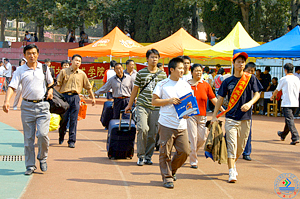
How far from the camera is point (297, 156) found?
8617mm

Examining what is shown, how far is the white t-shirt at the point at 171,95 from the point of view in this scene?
5.95m

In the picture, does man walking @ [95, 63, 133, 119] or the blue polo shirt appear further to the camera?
man walking @ [95, 63, 133, 119]

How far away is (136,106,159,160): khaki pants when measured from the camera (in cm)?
721

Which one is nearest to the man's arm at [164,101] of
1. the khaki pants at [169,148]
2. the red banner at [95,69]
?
the khaki pants at [169,148]

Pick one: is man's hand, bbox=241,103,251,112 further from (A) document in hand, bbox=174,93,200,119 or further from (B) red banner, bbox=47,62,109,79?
(B) red banner, bbox=47,62,109,79

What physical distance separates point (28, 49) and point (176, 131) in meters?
2.62

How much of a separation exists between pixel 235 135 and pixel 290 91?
174 inches

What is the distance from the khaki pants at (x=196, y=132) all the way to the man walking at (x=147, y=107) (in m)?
0.66

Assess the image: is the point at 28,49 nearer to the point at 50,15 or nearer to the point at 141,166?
the point at 141,166

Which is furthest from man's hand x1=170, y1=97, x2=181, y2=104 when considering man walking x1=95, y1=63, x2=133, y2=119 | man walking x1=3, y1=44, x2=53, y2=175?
man walking x1=95, y1=63, x2=133, y2=119

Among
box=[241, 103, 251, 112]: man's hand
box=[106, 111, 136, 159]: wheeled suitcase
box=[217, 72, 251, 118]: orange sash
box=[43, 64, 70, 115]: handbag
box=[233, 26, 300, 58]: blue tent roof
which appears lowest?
box=[106, 111, 136, 159]: wheeled suitcase

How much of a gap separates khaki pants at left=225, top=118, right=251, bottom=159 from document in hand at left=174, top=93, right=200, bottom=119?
0.96 m

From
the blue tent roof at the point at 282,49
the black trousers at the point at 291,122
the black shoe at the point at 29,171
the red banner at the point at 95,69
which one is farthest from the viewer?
the red banner at the point at 95,69

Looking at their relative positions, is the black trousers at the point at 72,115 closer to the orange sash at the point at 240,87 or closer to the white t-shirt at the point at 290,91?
the orange sash at the point at 240,87
